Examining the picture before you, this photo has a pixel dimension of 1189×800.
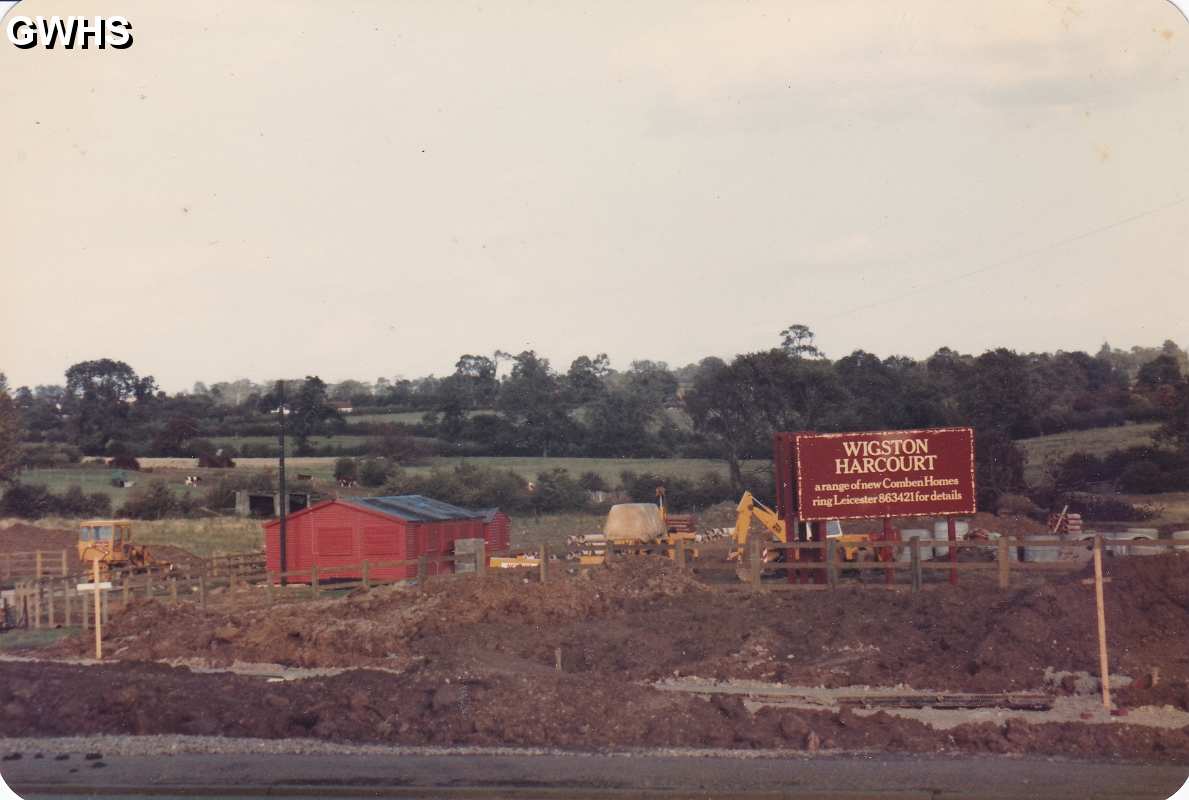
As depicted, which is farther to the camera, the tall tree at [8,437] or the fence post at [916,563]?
the tall tree at [8,437]

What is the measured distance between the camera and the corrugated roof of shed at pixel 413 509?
45.1 meters

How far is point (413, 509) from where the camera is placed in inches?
1866

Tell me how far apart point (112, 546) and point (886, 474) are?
2815cm

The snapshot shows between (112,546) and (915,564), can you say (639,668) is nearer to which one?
(915,564)

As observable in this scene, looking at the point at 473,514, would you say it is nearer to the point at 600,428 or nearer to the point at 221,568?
the point at 221,568

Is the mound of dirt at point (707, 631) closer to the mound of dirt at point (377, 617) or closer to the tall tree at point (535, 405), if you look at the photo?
the mound of dirt at point (377, 617)

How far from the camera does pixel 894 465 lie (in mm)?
30594

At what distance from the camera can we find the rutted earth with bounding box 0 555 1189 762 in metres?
14.8

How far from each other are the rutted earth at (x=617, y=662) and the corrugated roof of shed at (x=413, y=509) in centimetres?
1400

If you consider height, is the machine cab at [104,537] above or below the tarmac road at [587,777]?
above

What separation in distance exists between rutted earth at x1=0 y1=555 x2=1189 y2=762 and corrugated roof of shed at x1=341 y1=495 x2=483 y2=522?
14000mm

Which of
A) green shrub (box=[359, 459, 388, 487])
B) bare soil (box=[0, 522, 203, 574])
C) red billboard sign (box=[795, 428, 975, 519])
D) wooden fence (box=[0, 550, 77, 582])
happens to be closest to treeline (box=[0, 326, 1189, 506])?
green shrub (box=[359, 459, 388, 487])

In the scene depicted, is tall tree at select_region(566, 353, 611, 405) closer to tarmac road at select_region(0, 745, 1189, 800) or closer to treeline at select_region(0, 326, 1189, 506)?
treeline at select_region(0, 326, 1189, 506)

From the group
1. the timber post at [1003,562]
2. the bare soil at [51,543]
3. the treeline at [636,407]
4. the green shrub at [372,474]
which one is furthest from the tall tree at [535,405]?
the timber post at [1003,562]
